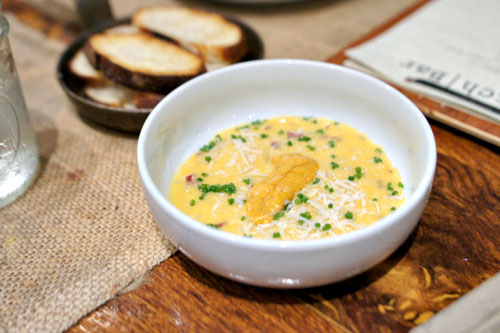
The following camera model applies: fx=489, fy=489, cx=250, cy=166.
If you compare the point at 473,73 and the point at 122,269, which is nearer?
the point at 122,269

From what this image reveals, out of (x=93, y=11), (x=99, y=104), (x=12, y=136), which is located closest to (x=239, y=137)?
(x=99, y=104)

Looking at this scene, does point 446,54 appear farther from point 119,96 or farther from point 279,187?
point 119,96

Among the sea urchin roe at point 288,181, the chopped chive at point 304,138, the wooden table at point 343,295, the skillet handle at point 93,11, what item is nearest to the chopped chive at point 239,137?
the sea urchin roe at point 288,181

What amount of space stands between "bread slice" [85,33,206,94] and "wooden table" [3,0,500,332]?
25.9 inches

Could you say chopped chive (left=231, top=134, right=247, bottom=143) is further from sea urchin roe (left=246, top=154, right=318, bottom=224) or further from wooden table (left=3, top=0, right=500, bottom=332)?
wooden table (left=3, top=0, right=500, bottom=332)

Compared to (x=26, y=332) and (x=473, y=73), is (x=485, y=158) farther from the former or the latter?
(x=26, y=332)

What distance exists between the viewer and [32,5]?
8.39ft

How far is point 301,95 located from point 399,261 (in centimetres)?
64

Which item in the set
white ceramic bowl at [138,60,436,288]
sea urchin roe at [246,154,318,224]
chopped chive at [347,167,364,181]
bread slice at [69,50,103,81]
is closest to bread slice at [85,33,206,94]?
bread slice at [69,50,103,81]

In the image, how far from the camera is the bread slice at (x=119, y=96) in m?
1.64

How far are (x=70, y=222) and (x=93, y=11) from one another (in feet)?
3.74

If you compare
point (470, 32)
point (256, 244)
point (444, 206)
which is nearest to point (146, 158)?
point (256, 244)

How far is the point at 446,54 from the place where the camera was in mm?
1857

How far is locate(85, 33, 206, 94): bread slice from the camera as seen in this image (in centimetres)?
163
